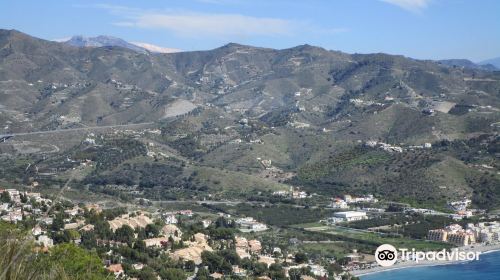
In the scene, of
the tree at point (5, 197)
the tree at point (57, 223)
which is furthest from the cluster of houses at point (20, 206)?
the tree at point (57, 223)

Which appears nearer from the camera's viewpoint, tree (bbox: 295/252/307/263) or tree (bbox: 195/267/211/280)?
tree (bbox: 195/267/211/280)

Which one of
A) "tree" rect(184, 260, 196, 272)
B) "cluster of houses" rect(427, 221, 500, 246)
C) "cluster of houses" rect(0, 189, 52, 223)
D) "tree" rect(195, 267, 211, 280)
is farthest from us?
"cluster of houses" rect(427, 221, 500, 246)

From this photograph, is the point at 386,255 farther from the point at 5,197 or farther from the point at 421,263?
the point at 5,197

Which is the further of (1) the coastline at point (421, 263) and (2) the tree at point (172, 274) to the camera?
(1) the coastline at point (421, 263)

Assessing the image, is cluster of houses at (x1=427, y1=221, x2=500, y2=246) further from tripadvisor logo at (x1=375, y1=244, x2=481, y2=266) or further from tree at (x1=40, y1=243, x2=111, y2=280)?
tree at (x1=40, y1=243, x2=111, y2=280)

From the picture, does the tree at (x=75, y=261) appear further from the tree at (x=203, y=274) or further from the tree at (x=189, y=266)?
the tree at (x=189, y=266)

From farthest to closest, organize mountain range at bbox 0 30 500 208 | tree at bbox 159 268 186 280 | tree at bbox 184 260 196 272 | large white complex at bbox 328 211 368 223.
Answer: mountain range at bbox 0 30 500 208, large white complex at bbox 328 211 368 223, tree at bbox 184 260 196 272, tree at bbox 159 268 186 280

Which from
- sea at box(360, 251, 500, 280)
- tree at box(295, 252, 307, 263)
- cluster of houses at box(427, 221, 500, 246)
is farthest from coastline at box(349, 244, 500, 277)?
tree at box(295, 252, 307, 263)

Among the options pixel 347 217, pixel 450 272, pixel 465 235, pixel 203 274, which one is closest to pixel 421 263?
pixel 450 272
